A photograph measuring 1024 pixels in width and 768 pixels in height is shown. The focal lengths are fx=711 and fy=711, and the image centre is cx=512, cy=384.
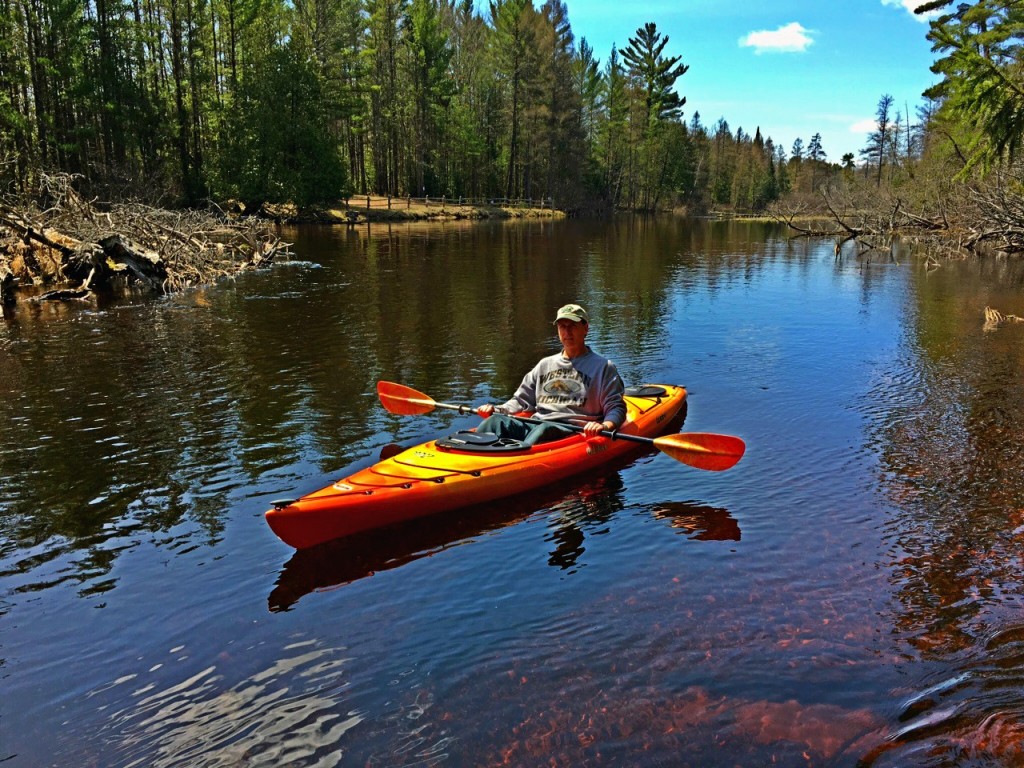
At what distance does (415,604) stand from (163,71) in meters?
43.8

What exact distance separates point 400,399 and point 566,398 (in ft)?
6.92

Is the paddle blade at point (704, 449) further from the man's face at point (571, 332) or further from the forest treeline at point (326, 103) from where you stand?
the forest treeline at point (326, 103)

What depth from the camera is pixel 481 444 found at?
6.50m

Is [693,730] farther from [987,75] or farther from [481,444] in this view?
[987,75]

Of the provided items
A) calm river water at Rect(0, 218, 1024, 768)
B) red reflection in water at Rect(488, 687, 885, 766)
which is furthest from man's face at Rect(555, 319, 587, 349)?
red reflection in water at Rect(488, 687, 885, 766)

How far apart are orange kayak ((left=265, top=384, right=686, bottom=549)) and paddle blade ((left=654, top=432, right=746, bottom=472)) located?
57cm

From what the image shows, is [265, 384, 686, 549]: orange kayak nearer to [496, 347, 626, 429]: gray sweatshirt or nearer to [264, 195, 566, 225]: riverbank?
[496, 347, 626, 429]: gray sweatshirt

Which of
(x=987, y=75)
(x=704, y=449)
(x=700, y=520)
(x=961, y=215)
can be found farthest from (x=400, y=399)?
(x=961, y=215)

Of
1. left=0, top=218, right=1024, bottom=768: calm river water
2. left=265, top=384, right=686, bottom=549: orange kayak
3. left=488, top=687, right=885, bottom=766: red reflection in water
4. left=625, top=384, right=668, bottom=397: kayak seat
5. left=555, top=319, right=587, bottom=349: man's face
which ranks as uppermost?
left=555, top=319, right=587, bottom=349: man's face

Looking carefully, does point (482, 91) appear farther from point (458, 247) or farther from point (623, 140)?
point (458, 247)

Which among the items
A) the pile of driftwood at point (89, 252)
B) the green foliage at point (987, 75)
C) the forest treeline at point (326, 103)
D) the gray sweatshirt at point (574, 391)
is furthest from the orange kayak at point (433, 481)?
the forest treeline at point (326, 103)

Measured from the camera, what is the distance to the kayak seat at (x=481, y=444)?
6414 mm

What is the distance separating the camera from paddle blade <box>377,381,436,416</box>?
8.17m

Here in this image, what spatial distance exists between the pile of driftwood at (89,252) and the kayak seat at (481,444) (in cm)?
1260
